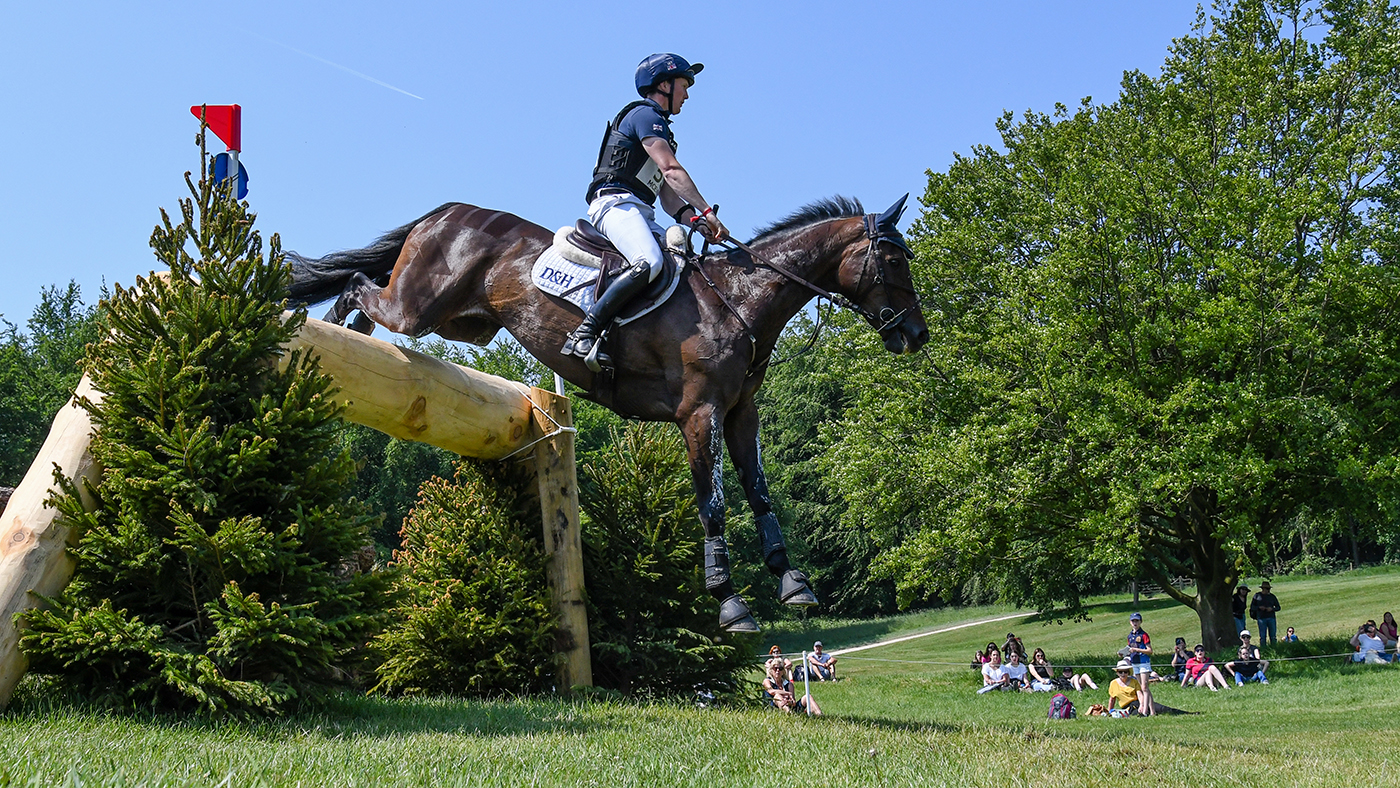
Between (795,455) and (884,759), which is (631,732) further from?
(795,455)

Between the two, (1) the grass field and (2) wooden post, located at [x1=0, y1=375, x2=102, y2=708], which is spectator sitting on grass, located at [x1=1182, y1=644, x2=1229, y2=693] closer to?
(1) the grass field

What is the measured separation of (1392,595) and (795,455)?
26796 mm

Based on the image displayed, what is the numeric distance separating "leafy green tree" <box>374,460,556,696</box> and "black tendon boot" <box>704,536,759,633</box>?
166 centimetres

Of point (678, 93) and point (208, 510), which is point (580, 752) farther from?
point (678, 93)

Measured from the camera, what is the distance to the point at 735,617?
6.26 metres

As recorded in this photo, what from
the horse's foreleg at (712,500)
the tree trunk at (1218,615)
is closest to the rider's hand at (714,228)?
the horse's foreleg at (712,500)

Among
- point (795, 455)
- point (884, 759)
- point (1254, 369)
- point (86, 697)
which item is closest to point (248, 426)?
point (86, 697)

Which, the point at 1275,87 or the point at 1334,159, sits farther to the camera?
the point at 1275,87

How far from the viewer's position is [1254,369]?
20.4 metres

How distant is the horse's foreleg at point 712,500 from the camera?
633 centimetres

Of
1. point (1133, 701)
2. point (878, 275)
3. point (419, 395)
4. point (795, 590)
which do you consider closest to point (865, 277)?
point (878, 275)

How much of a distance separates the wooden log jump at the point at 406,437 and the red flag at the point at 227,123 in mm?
1269

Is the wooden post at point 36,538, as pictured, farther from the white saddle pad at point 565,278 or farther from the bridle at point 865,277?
the bridle at point 865,277

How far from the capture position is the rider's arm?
260 inches
